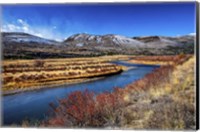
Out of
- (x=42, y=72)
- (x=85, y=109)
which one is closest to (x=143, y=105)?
(x=85, y=109)

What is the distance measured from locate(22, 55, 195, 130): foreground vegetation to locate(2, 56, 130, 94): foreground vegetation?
397 mm

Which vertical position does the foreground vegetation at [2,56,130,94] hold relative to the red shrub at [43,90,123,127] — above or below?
above

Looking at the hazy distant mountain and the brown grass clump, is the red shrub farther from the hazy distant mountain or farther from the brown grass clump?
the hazy distant mountain

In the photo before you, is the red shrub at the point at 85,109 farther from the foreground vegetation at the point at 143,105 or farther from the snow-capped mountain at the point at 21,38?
the snow-capped mountain at the point at 21,38

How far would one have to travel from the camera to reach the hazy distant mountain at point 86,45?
27.1 ft

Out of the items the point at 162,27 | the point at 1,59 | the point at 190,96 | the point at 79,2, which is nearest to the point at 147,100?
the point at 190,96

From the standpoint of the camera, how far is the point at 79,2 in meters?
8.40

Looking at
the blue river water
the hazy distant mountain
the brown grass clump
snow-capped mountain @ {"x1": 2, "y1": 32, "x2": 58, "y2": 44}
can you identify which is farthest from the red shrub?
snow-capped mountain @ {"x1": 2, "y1": 32, "x2": 58, "y2": 44}

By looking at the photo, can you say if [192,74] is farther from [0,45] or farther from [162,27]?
[0,45]

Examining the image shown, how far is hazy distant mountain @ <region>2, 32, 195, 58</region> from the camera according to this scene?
8250 millimetres

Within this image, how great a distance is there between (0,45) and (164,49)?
9.47 feet

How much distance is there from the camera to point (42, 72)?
8711 mm

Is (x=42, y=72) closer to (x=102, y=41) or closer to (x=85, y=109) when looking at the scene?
(x=85, y=109)

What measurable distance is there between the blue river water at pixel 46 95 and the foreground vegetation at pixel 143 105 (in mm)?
97
